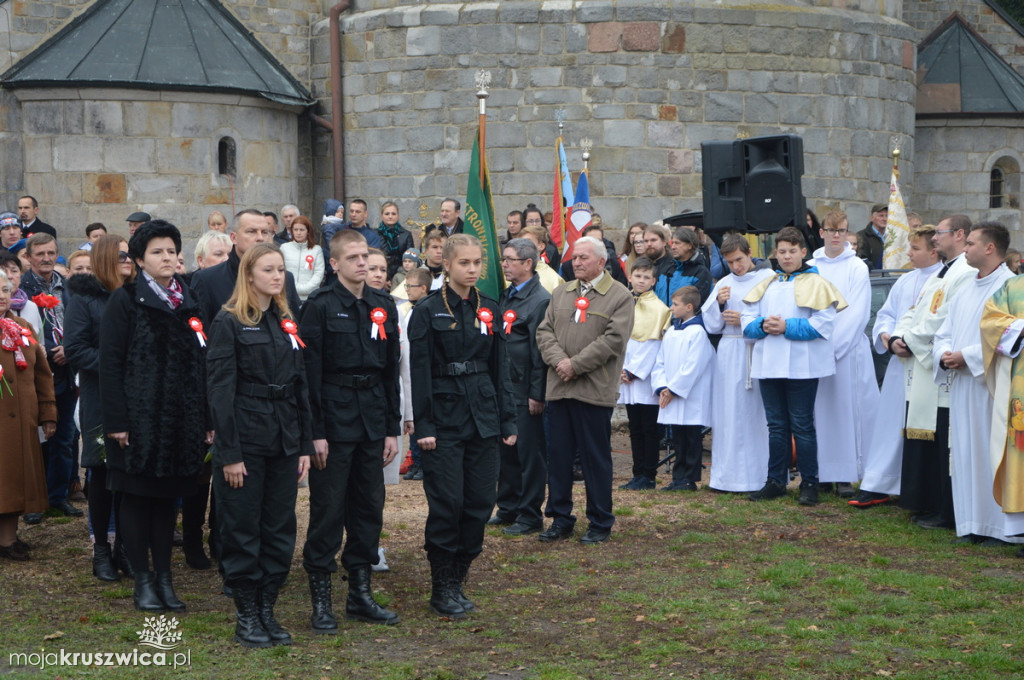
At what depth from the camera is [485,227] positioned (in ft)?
31.9

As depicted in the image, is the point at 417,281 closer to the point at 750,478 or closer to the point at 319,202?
the point at 750,478

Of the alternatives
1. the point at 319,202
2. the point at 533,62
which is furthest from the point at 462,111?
the point at 319,202

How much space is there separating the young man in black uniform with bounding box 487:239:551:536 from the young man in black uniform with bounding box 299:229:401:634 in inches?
88.8

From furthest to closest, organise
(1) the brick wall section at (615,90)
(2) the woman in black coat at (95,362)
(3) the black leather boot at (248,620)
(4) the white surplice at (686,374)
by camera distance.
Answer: (1) the brick wall section at (615,90) → (4) the white surplice at (686,374) → (2) the woman in black coat at (95,362) → (3) the black leather boot at (248,620)

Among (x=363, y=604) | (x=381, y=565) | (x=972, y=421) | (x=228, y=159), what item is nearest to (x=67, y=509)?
(x=381, y=565)

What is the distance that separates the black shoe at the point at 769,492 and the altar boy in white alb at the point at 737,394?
14 centimetres

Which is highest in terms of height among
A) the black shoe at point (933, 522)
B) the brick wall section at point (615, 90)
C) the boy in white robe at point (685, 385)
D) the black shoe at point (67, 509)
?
the brick wall section at point (615, 90)

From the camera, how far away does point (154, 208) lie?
17.0m

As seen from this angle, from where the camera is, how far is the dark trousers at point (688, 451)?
10.4 m

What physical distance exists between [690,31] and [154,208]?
7.36 m

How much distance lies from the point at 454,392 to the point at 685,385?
3904mm

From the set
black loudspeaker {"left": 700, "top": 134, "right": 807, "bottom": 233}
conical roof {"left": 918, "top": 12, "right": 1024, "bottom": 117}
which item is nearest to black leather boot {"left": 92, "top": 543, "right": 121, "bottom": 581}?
black loudspeaker {"left": 700, "top": 134, "right": 807, "bottom": 233}

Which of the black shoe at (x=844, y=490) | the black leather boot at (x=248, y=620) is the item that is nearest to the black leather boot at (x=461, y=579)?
the black leather boot at (x=248, y=620)

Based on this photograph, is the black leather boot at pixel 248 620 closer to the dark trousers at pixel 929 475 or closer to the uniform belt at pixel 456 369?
the uniform belt at pixel 456 369
